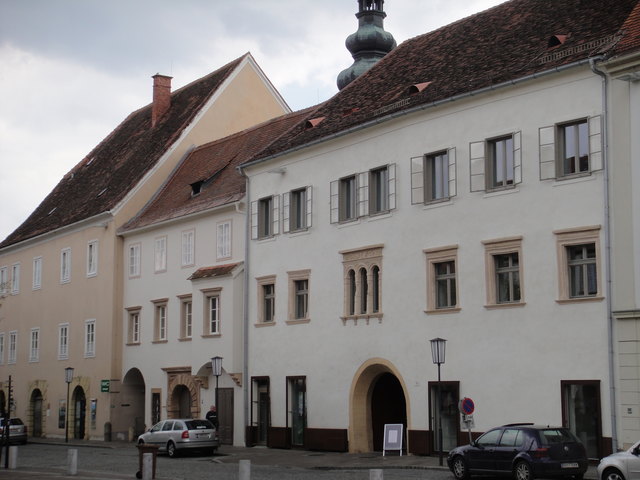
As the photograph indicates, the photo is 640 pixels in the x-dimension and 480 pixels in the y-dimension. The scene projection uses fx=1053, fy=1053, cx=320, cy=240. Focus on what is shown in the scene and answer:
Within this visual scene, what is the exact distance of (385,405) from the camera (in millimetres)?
35094

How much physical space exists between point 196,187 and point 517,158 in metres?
20.9

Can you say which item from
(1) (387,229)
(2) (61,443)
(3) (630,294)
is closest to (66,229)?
(2) (61,443)

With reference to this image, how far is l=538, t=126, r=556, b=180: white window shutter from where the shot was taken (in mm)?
27828

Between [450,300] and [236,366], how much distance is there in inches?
464

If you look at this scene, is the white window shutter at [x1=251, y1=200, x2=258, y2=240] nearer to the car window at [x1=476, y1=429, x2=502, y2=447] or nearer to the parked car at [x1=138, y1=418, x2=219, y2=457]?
the parked car at [x1=138, y1=418, x2=219, y2=457]

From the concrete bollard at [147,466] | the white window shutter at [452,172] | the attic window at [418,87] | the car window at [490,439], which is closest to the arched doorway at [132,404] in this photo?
the attic window at [418,87]

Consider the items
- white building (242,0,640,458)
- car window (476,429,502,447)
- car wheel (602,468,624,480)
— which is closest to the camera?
car wheel (602,468,624,480)

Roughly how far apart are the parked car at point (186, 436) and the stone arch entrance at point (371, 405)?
5.43m

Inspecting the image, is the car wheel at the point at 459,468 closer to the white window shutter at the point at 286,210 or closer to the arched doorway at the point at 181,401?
the white window shutter at the point at 286,210

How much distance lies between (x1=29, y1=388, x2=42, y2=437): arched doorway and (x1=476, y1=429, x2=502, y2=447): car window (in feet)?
125

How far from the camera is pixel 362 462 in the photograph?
3062 centimetres

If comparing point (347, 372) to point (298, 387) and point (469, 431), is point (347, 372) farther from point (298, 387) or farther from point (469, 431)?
point (469, 431)

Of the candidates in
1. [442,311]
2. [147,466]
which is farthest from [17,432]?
[442,311]

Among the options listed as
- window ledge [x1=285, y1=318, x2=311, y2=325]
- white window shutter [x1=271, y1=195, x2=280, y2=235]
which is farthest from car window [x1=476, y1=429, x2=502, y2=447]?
white window shutter [x1=271, y1=195, x2=280, y2=235]
